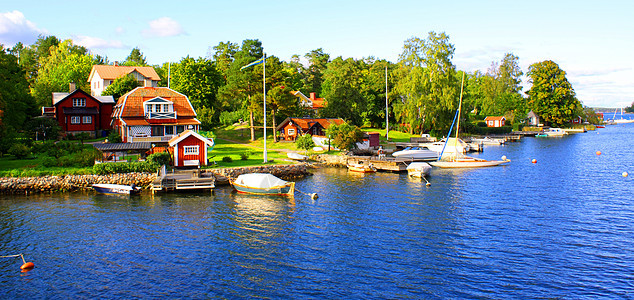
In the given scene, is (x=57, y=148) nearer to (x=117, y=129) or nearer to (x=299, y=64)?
(x=117, y=129)

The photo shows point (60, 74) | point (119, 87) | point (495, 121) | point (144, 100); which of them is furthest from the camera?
point (495, 121)

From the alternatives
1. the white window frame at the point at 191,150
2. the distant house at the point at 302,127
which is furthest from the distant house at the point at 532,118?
the white window frame at the point at 191,150

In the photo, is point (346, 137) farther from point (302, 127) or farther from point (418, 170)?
point (418, 170)

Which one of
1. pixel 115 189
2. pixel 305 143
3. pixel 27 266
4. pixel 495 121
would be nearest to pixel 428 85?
pixel 305 143

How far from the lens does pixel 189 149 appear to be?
2167 inches

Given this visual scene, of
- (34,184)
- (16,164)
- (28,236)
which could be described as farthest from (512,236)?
(16,164)

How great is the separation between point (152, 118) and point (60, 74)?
5861 cm

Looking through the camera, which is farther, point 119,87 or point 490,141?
point 490,141

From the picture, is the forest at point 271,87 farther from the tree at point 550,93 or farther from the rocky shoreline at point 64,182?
the tree at point 550,93

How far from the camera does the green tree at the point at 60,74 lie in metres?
97.1

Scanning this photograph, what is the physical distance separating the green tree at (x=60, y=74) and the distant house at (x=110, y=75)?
4.62 metres

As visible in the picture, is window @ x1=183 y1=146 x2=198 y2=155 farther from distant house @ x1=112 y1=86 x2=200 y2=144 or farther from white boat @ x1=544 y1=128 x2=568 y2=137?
white boat @ x1=544 y1=128 x2=568 y2=137

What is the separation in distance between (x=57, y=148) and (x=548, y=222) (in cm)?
5880

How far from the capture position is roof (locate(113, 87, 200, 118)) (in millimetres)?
70625
